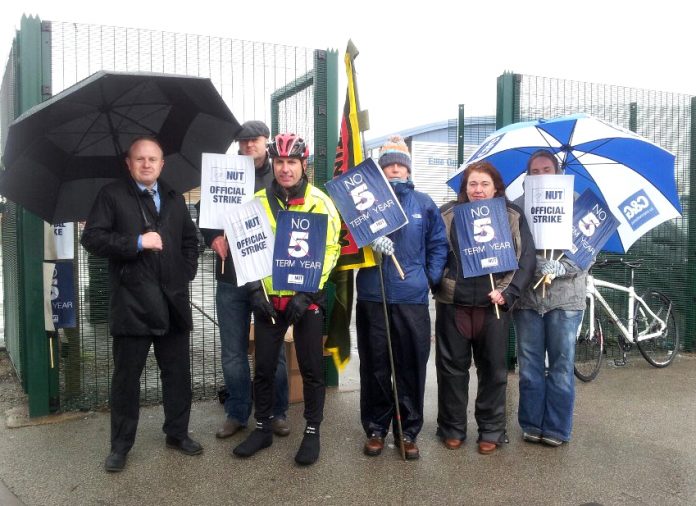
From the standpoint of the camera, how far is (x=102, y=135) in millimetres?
4176

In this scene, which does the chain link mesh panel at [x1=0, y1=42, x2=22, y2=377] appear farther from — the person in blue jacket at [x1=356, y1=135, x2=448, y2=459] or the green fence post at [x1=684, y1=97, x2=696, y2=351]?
the green fence post at [x1=684, y1=97, x2=696, y2=351]

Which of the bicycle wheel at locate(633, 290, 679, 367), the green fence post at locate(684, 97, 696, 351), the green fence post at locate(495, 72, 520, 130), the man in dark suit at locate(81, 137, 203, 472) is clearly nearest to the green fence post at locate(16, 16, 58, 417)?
the man in dark suit at locate(81, 137, 203, 472)

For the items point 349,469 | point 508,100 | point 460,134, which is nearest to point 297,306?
point 349,469

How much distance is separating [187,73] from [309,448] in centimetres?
324

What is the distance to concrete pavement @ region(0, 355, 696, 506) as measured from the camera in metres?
3.66

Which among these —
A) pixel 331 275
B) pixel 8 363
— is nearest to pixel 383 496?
pixel 331 275

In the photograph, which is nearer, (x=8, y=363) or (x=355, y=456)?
(x=355, y=456)

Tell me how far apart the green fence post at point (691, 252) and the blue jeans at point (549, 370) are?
3862 mm

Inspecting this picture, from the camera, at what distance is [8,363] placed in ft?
22.3

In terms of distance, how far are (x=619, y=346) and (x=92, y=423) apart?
5470mm

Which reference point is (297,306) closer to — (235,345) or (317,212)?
(317,212)

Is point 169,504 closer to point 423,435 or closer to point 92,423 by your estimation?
point 92,423

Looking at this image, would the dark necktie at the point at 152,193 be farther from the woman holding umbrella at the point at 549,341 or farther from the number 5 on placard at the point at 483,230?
the woman holding umbrella at the point at 549,341

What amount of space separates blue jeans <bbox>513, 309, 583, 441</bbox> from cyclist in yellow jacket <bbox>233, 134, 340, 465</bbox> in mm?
1509
